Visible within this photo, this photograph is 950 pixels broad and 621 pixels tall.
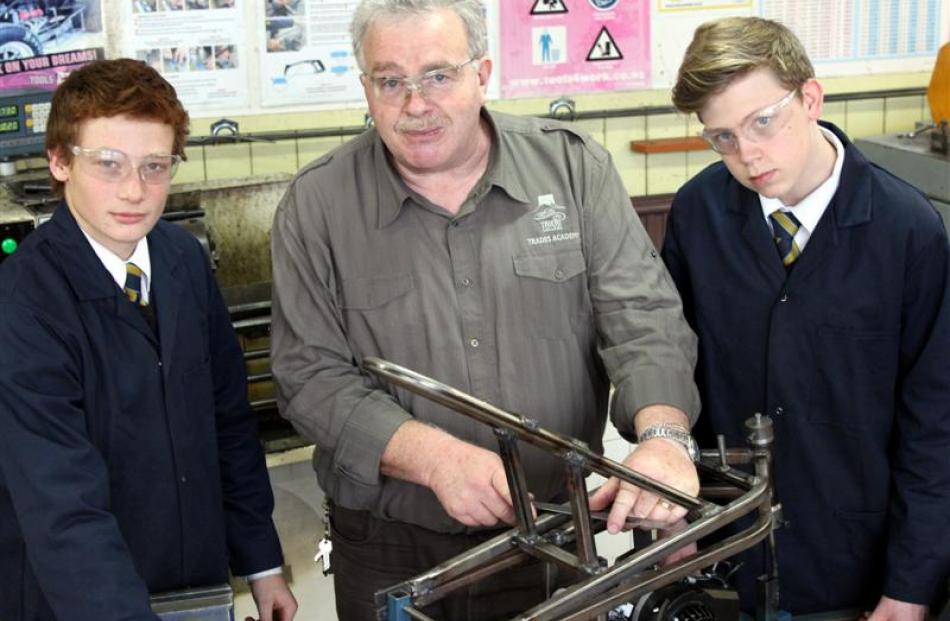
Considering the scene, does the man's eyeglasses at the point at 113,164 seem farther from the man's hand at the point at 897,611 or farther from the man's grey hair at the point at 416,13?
the man's hand at the point at 897,611

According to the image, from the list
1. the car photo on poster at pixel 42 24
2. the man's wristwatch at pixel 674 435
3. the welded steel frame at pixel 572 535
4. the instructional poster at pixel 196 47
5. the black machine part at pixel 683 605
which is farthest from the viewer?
the instructional poster at pixel 196 47

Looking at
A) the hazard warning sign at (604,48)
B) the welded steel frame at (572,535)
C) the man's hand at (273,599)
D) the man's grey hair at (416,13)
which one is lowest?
the man's hand at (273,599)

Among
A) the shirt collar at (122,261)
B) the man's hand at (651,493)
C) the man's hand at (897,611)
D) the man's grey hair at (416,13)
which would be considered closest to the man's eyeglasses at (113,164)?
the shirt collar at (122,261)

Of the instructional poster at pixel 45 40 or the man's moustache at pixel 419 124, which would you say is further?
the instructional poster at pixel 45 40

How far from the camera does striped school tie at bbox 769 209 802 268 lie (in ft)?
6.26

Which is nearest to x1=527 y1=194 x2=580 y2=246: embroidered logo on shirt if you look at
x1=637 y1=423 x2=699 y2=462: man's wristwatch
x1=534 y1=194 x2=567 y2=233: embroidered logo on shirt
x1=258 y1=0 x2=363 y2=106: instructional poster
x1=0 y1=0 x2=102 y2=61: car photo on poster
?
x1=534 y1=194 x2=567 y2=233: embroidered logo on shirt

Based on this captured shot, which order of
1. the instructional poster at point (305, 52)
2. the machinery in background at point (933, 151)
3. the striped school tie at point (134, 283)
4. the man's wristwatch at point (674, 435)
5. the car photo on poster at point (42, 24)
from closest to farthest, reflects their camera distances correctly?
the man's wristwatch at point (674, 435)
the striped school tie at point (134, 283)
the car photo on poster at point (42, 24)
the instructional poster at point (305, 52)
the machinery in background at point (933, 151)

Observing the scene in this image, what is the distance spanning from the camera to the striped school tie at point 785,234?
6.26ft

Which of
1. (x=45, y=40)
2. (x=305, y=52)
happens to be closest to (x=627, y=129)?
(x=305, y=52)

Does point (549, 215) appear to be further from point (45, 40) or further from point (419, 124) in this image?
point (45, 40)

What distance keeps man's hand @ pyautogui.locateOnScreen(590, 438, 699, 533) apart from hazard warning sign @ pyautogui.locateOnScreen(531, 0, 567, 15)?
6.61ft

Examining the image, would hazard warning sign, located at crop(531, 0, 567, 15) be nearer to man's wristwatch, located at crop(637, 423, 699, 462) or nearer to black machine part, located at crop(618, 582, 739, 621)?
man's wristwatch, located at crop(637, 423, 699, 462)

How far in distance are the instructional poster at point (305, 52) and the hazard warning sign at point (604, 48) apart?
2.22ft

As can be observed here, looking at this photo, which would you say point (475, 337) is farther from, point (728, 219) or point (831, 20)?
point (831, 20)
